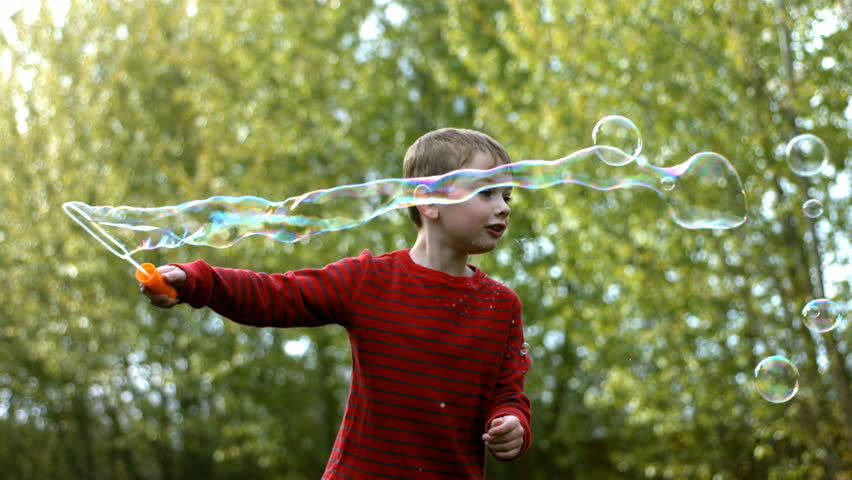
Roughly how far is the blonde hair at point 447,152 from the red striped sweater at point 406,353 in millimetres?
382

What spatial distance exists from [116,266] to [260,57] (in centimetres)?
330

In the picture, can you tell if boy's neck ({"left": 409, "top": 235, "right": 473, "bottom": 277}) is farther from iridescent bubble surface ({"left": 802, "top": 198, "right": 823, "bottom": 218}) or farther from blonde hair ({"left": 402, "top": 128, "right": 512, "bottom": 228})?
iridescent bubble surface ({"left": 802, "top": 198, "right": 823, "bottom": 218})

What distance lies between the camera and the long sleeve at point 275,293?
9.34ft

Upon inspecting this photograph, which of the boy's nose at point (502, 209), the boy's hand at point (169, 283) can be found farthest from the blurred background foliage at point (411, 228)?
the boy's hand at point (169, 283)

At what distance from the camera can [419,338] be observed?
3.05 metres

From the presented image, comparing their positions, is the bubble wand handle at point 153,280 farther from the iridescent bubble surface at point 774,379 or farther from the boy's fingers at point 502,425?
the iridescent bubble surface at point 774,379

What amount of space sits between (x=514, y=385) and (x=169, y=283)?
1.06 m

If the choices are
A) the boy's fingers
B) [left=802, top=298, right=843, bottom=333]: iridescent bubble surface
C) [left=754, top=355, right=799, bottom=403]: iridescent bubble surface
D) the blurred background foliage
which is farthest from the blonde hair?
the blurred background foliage

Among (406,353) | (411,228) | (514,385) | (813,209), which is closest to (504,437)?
(514,385)

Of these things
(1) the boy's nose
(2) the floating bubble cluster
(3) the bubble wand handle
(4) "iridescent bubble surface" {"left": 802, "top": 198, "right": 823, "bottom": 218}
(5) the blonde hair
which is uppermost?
(5) the blonde hair

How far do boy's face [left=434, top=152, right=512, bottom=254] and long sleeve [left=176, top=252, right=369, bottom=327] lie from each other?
10.9 inches

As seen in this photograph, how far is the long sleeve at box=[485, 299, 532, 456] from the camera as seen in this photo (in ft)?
9.85

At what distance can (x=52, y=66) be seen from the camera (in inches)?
558

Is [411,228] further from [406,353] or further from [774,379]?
[406,353]
